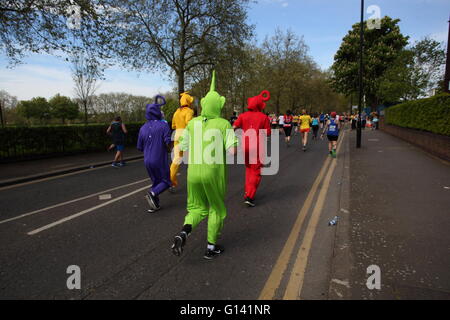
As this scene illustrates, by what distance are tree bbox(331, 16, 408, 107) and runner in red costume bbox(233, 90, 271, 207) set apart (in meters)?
37.9

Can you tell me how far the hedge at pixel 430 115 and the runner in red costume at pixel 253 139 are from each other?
806 centimetres

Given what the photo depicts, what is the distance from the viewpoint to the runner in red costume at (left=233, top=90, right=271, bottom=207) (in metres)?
5.24

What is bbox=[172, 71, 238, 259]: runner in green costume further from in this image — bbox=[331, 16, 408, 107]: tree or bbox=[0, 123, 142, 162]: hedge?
bbox=[331, 16, 408, 107]: tree

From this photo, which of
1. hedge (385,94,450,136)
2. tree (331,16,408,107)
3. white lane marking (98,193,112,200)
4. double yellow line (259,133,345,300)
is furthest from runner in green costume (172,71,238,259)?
tree (331,16,408,107)

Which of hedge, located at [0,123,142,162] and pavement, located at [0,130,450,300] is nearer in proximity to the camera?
pavement, located at [0,130,450,300]

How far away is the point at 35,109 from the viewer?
74.8 meters

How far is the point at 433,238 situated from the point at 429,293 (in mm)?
1441

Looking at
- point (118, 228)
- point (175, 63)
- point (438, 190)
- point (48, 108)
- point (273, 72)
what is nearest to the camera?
point (118, 228)

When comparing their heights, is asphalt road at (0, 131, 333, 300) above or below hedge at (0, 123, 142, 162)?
below

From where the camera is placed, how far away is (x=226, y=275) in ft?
9.62

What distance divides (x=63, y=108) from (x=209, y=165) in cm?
8719
